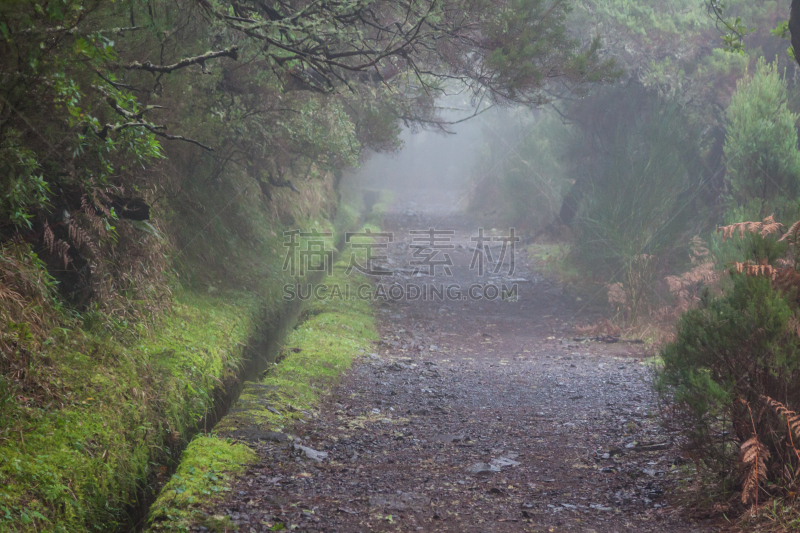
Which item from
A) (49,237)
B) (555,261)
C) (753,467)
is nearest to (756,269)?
(753,467)

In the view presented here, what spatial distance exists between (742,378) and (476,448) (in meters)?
2.35

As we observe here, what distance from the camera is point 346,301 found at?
445 inches

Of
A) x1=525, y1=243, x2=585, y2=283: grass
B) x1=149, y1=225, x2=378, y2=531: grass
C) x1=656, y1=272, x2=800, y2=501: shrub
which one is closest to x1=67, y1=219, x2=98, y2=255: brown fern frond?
x1=149, y1=225, x2=378, y2=531: grass

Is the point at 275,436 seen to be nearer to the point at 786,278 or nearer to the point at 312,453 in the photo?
the point at 312,453

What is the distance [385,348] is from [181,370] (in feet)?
13.0

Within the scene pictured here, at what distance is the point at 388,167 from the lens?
49562 millimetres

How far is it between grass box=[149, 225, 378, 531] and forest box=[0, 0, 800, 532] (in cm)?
4

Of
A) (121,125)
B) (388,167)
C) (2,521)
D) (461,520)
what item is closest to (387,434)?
(461,520)

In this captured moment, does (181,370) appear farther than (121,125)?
Yes

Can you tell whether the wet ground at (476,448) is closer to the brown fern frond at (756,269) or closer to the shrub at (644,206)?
the brown fern frond at (756,269)

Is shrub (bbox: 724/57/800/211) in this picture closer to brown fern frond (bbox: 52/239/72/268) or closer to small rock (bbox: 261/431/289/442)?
small rock (bbox: 261/431/289/442)

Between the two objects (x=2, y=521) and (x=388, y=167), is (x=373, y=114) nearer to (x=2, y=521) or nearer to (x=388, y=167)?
(x=2, y=521)

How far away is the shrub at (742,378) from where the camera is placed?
11.1 ft

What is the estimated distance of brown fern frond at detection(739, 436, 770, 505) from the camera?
3244 millimetres
